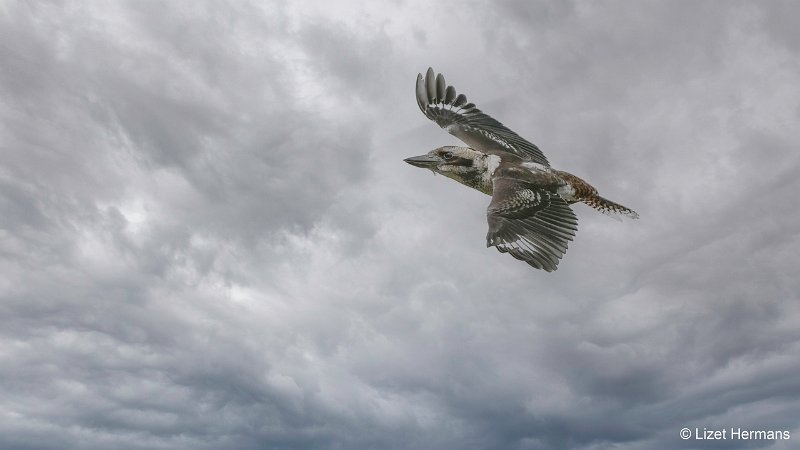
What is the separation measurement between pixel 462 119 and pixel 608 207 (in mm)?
5866

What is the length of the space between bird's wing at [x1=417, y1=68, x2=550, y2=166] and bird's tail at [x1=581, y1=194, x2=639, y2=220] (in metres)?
2.79

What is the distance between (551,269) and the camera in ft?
42.6

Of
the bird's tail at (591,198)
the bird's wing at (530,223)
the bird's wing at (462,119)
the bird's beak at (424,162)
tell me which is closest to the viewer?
the bird's wing at (530,223)

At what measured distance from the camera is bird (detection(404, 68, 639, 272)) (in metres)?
13.7

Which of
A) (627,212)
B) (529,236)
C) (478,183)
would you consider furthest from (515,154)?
(529,236)

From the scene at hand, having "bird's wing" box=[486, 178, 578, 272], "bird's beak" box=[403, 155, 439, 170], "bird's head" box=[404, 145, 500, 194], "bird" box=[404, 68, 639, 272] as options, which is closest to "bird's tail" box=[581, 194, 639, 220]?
"bird" box=[404, 68, 639, 272]

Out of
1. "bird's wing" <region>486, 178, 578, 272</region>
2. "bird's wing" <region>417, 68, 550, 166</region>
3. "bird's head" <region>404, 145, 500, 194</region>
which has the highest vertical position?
"bird's wing" <region>417, 68, 550, 166</region>

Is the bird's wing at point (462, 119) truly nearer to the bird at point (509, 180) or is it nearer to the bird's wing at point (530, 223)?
the bird at point (509, 180)

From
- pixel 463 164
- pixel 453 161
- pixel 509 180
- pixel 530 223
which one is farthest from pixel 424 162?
pixel 530 223

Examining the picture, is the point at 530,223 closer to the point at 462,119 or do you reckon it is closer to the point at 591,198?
the point at 591,198

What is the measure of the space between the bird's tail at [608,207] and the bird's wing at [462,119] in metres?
2.79

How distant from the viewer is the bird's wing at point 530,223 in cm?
1324

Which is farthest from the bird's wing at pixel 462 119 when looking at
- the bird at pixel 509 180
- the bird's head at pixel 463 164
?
the bird's head at pixel 463 164

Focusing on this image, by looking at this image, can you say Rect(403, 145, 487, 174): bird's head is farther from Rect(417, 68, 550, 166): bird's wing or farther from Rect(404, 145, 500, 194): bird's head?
Rect(417, 68, 550, 166): bird's wing
